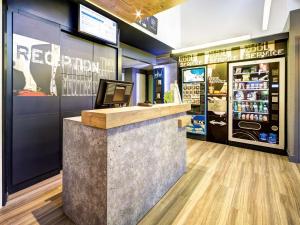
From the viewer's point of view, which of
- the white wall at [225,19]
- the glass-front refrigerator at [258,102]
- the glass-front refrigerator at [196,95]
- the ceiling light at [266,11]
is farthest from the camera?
the glass-front refrigerator at [196,95]

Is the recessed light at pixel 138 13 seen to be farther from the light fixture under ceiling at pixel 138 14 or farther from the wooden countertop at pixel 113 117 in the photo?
the wooden countertop at pixel 113 117

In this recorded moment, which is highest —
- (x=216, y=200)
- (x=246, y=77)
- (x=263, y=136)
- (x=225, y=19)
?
(x=225, y=19)

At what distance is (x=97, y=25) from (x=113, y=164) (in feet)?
8.45

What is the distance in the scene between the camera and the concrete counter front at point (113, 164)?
1.33 m

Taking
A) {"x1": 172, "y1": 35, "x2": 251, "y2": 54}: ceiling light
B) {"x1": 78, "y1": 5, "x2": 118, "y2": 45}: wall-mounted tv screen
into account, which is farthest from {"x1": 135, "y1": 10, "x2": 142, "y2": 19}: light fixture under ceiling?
{"x1": 172, "y1": 35, "x2": 251, "y2": 54}: ceiling light

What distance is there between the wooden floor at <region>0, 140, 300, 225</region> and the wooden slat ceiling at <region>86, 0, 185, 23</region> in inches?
109

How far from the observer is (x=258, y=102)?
403cm

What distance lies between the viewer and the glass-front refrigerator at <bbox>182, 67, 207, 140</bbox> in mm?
4801

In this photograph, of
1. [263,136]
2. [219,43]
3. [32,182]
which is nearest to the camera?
[32,182]

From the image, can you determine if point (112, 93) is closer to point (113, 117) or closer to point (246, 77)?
point (113, 117)

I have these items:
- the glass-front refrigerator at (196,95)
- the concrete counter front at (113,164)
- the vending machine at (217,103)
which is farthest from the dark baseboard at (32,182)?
the vending machine at (217,103)

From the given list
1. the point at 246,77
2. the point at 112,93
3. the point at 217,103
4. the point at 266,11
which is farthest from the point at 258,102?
the point at 112,93

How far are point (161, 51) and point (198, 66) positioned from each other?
132 cm

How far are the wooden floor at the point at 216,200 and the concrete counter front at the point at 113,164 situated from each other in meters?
0.26
